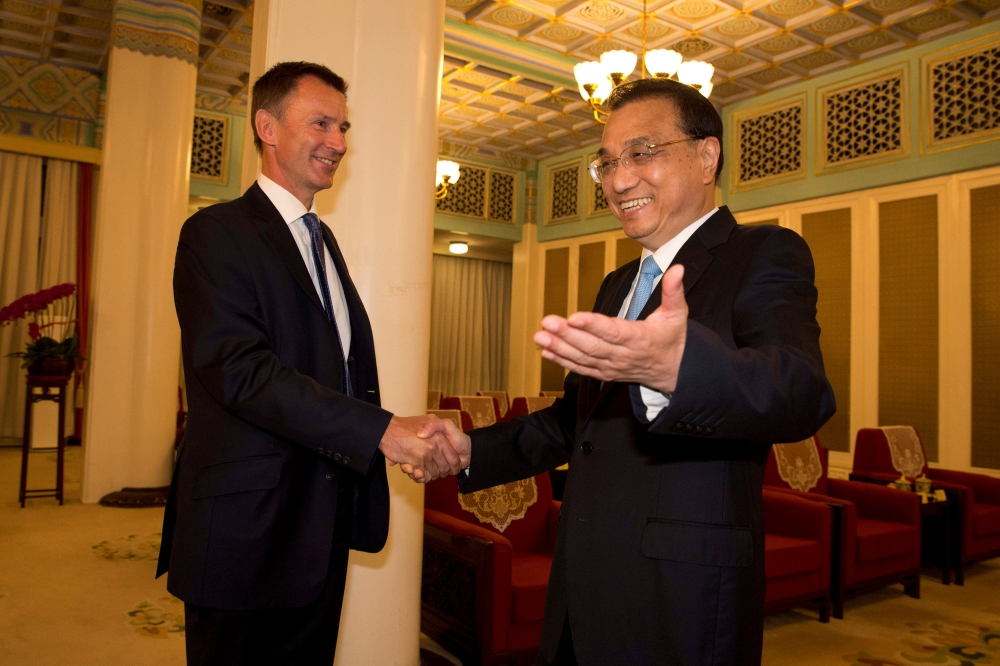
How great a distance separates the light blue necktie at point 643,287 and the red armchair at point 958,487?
4.32 m

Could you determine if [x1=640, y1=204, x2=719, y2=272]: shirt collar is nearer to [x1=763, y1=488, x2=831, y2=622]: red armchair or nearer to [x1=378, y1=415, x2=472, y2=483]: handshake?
[x1=378, y1=415, x2=472, y2=483]: handshake

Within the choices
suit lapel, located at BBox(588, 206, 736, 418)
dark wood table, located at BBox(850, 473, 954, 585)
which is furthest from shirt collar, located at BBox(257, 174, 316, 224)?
dark wood table, located at BBox(850, 473, 954, 585)

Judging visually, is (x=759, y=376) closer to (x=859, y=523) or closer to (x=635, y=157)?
(x=635, y=157)

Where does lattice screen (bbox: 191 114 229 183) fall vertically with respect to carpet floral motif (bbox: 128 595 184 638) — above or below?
above


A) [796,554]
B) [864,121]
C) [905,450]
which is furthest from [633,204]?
[864,121]

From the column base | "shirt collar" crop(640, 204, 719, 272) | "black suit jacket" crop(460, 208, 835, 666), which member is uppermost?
"shirt collar" crop(640, 204, 719, 272)

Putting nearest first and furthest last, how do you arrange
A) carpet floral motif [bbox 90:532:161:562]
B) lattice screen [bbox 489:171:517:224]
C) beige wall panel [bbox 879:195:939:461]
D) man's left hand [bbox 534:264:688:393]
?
man's left hand [bbox 534:264:688:393], carpet floral motif [bbox 90:532:161:562], beige wall panel [bbox 879:195:939:461], lattice screen [bbox 489:171:517:224]

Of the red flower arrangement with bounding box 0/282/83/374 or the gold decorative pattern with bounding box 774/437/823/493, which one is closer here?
the gold decorative pattern with bounding box 774/437/823/493

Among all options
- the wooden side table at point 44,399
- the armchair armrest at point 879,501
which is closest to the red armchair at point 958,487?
the armchair armrest at point 879,501

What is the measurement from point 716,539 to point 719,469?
0.11 metres

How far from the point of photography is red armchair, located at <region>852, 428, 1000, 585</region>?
184 inches

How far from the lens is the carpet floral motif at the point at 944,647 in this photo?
3250mm

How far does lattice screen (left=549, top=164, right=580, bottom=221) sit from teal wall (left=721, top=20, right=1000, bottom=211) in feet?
8.52

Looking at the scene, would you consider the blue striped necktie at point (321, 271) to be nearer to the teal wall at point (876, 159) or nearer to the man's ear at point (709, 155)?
the man's ear at point (709, 155)
